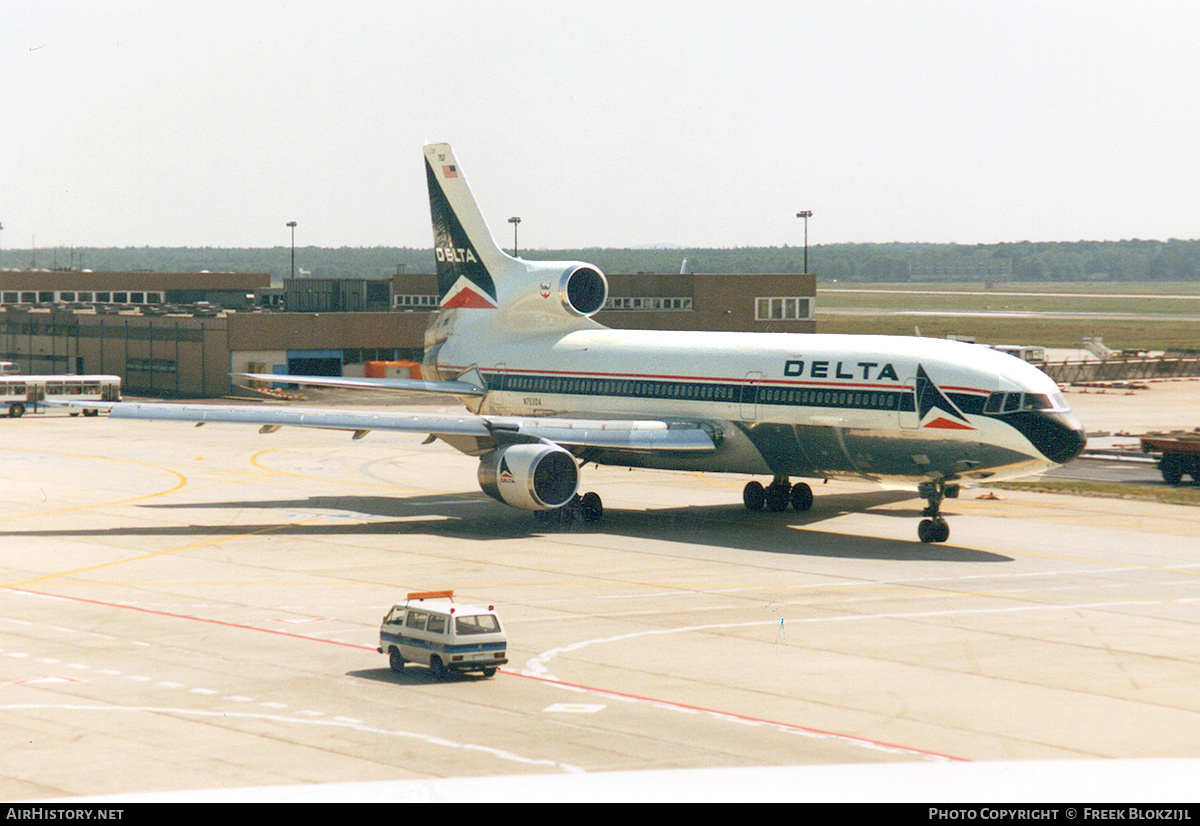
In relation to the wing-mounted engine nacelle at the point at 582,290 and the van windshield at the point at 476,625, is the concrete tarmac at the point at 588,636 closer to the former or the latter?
the van windshield at the point at 476,625

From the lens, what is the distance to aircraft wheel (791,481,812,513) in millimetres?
46781

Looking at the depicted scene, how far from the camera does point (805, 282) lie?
347 ft

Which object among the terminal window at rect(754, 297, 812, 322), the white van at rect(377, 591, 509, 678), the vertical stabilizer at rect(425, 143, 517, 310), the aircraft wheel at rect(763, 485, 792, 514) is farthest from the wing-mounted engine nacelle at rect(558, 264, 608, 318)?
the terminal window at rect(754, 297, 812, 322)

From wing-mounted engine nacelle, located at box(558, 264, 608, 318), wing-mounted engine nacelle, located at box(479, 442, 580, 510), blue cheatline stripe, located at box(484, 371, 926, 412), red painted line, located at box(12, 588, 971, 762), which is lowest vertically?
red painted line, located at box(12, 588, 971, 762)

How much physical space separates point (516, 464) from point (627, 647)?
51.0ft

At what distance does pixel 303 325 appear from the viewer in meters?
100

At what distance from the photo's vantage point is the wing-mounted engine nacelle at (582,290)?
51750mm

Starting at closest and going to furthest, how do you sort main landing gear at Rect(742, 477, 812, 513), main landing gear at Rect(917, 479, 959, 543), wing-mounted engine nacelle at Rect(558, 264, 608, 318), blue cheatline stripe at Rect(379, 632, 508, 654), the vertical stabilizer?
blue cheatline stripe at Rect(379, 632, 508, 654)
main landing gear at Rect(917, 479, 959, 543)
main landing gear at Rect(742, 477, 812, 513)
wing-mounted engine nacelle at Rect(558, 264, 608, 318)
the vertical stabilizer

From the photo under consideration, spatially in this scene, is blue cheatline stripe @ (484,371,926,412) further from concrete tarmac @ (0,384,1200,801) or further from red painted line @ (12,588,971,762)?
red painted line @ (12,588,971,762)

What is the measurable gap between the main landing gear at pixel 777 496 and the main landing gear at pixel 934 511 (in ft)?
23.8

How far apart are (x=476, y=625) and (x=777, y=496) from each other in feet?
77.6

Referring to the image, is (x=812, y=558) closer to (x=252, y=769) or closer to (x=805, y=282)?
(x=252, y=769)

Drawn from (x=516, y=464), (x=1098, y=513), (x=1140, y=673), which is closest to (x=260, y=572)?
(x=516, y=464)

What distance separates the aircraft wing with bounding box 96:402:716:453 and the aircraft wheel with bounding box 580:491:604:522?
1.85 metres
